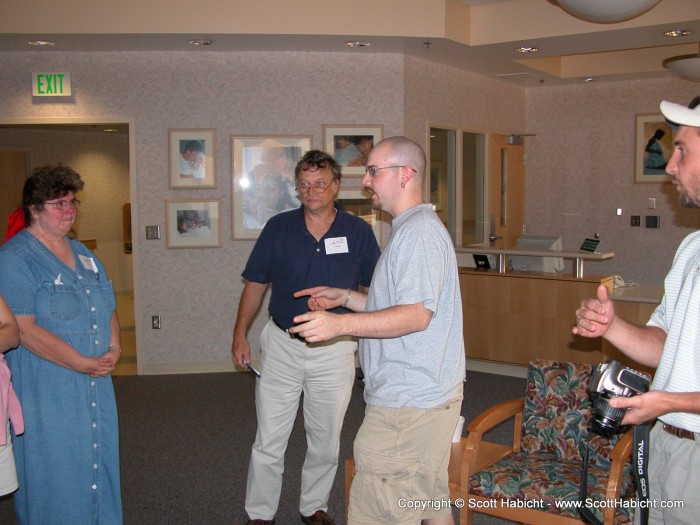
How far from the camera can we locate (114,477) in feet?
9.20

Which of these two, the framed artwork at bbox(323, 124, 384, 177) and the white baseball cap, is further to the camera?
the framed artwork at bbox(323, 124, 384, 177)

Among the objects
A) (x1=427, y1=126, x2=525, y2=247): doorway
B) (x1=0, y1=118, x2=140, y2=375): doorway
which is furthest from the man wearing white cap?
(x1=0, y1=118, x2=140, y2=375): doorway

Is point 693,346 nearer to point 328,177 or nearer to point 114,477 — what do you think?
point 328,177

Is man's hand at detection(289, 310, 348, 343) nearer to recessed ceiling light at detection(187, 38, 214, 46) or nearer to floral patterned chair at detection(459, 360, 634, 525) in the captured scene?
floral patterned chair at detection(459, 360, 634, 525)

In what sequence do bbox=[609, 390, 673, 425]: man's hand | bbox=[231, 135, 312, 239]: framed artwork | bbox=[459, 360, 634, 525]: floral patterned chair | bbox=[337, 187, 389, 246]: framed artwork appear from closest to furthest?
bbox=[609, 390, 673, 425]: man's hand < bbox=[459, 360, 634, 525]: floral patterned chair < bbox=[231, 135, 312, 239]: framed artwork < bbox=[337, 187, 389, 246]: framed artwork

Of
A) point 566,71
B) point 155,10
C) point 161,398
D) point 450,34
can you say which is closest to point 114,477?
point 161,398

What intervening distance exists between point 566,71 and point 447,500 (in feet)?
24.6

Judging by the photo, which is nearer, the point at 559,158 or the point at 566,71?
the point at 566,71

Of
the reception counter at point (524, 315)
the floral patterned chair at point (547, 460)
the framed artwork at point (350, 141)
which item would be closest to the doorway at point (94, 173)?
the framed artwork at point (350, 141)

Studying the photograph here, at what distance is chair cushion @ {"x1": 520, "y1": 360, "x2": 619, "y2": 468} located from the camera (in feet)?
9.87

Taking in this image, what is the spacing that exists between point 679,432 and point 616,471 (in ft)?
2.53

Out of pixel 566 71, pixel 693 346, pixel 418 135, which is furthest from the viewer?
pixel 566 71

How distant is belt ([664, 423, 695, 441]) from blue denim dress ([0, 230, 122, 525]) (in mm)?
2071

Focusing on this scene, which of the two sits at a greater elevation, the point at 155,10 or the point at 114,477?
the point at 155,10
